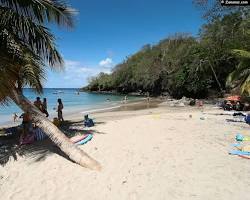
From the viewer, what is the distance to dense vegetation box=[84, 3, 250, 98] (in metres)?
18.5

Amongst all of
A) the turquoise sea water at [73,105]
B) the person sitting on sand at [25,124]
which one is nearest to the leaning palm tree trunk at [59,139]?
the turquoise sea water at [73,105]

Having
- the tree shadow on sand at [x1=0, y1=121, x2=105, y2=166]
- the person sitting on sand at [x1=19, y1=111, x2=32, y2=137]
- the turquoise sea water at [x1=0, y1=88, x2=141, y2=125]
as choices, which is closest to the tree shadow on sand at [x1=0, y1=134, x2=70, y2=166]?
the tree shadow on sand at [x1=0, y1=121, x2=105, y2=166]

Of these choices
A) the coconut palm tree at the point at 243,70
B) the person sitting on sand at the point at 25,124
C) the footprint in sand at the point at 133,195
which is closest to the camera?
the footprint in sand at the point at 133,195

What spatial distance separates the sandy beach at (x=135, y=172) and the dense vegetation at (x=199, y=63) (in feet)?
22.9

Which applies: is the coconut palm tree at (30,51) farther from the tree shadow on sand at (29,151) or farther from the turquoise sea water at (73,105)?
the turquoise sea water at (73,105)

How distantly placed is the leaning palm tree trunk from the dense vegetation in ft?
30.6

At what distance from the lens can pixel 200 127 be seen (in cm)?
1159

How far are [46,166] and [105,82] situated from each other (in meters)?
78.6

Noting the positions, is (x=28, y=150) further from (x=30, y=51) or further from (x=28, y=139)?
(x=30, y=51)

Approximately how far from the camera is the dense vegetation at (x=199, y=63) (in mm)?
18547

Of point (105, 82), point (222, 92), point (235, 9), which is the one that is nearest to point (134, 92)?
point (105, 82)

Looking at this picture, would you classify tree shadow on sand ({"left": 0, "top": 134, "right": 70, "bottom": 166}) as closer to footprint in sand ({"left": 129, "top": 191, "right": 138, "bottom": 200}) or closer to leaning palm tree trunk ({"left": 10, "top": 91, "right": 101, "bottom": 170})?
leaning palm tree trunk ({"left": 10, "top": 91, "right": 101, "bottom": 170})

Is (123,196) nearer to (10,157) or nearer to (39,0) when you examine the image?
(10,157)

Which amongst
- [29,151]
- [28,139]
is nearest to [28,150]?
[29,151]
